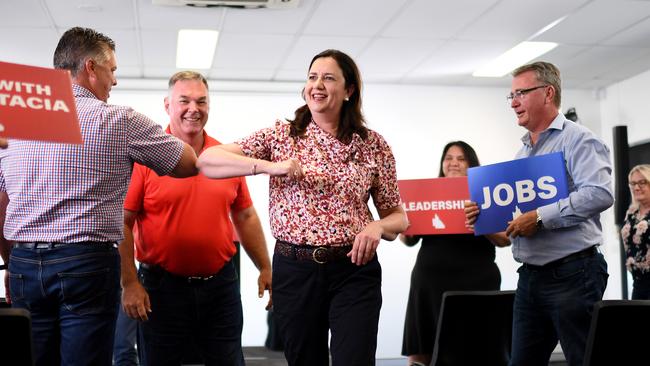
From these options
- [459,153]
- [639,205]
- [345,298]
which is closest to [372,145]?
[345,298]

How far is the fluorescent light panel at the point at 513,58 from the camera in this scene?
23.4 ft

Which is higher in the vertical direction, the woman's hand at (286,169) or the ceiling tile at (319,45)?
the ceiling tile at (319,45)

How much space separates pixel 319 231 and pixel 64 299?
825 mm

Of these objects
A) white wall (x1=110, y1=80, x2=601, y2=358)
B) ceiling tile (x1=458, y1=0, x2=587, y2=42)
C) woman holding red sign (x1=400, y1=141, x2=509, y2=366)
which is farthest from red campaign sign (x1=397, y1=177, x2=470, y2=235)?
white wall (x1=110, y1=80, x2=601, y2=358)

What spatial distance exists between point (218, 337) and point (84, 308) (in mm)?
952

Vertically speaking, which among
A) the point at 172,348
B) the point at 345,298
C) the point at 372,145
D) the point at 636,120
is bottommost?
the point at 172,348

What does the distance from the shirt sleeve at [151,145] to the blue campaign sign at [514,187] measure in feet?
4.78

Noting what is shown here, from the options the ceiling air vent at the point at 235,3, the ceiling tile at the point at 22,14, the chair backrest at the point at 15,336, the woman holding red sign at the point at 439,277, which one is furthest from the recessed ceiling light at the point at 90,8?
the chair backrest at the point at 15,336

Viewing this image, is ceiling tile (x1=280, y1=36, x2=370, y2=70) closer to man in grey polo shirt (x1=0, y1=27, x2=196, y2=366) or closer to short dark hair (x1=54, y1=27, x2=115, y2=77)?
short dark hair (x1=54, y1=27, x2=115, y2=77)

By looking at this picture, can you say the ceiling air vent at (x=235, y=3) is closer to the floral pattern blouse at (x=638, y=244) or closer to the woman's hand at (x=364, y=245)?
the floral pattern blouse at (x=638, y=244)

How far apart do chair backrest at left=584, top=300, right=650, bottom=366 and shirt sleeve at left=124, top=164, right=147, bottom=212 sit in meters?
1.88

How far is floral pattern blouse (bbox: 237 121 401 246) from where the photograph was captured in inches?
92.4

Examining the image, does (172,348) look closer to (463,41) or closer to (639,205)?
(639,205)

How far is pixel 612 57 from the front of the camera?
7.58 metres
